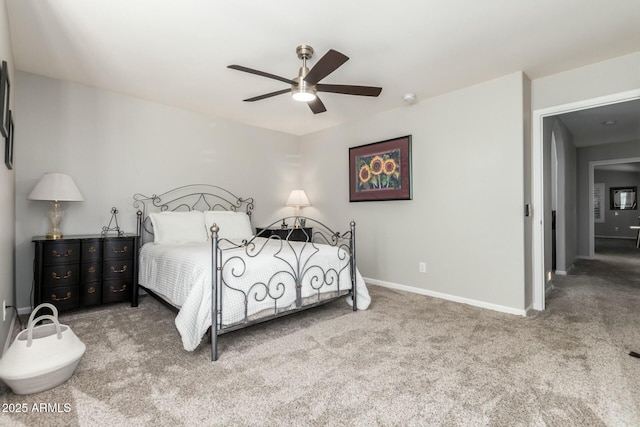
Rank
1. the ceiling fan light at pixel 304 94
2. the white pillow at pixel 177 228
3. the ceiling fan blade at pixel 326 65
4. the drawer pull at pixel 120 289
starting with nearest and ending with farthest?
the ceiling fan blade at pixel 326 65, the ceiling fan light at pixel 304 94, the drawer pull at pixel 120 289, the white pillow at pixel 177 228

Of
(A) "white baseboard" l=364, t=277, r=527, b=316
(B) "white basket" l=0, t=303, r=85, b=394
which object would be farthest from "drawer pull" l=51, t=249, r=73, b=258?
(A) "white baseboard" l=364, t=277, r=527, b=316

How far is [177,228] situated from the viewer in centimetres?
367

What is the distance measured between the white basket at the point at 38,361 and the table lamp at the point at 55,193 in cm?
160

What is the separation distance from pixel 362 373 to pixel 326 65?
6.57 feet

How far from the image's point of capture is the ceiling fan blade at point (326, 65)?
2041 millimetres

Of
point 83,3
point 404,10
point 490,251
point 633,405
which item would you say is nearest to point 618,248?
point 490,251

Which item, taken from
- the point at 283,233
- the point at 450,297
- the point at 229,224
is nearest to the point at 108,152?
the point at 229,224

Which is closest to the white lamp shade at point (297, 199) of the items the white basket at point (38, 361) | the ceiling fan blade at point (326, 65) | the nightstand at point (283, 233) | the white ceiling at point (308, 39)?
the nightstand at point (283, 233)

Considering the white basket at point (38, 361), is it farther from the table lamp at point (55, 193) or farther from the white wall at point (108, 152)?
the white wall at point (108, 152)

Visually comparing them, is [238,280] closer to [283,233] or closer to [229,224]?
[229,224]

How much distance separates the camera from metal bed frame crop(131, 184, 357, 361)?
225 centimetres

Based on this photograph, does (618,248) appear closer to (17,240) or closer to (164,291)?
(164,291)

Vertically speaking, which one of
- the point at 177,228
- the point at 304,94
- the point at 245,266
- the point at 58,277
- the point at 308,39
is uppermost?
the point at 308,39

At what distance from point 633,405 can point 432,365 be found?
3.20 ft
